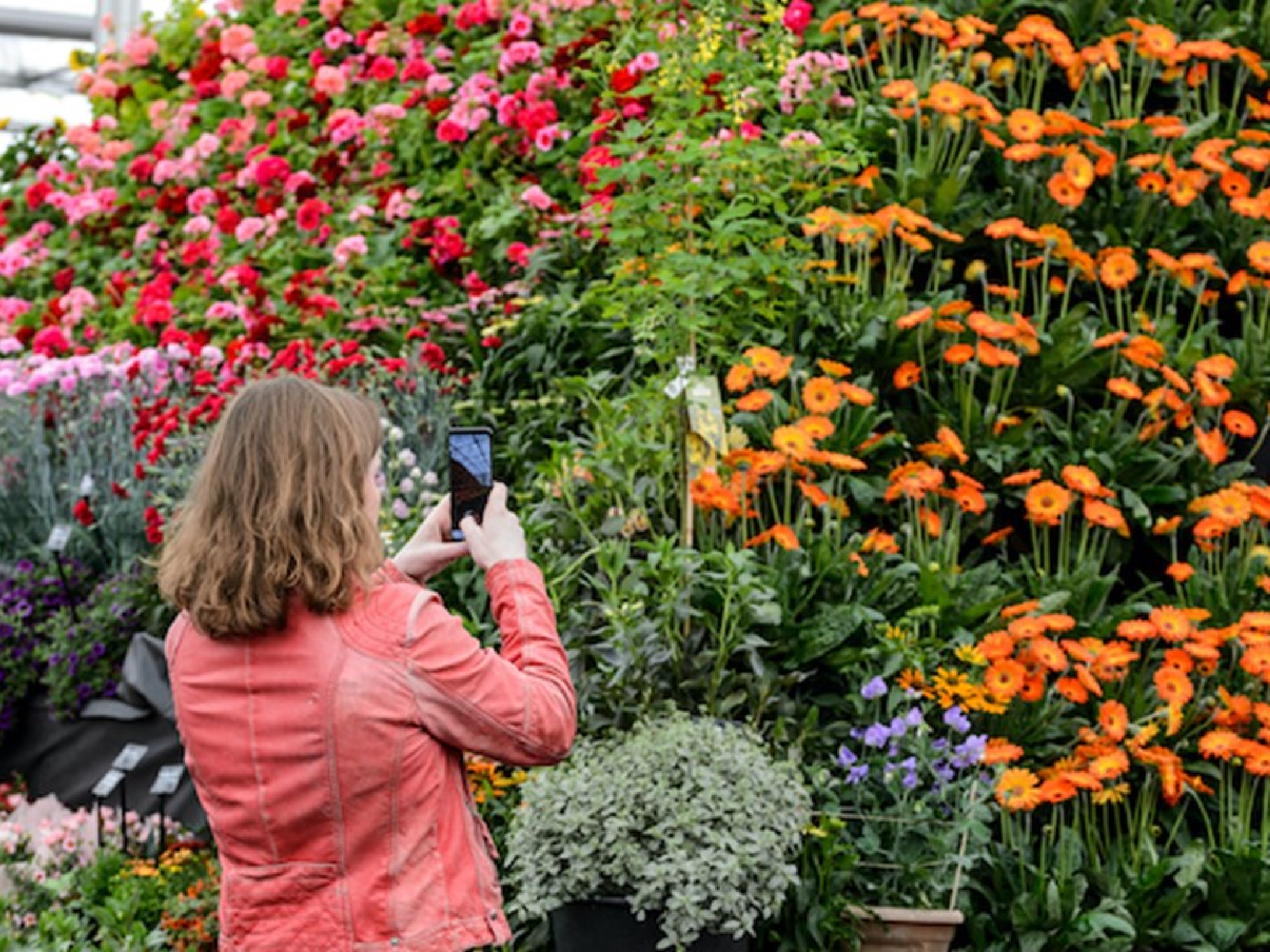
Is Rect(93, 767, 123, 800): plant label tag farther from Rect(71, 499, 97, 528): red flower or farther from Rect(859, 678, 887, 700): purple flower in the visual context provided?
Rect(859, 678, 887, 700): purple flower

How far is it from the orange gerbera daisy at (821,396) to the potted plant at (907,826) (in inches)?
35.2

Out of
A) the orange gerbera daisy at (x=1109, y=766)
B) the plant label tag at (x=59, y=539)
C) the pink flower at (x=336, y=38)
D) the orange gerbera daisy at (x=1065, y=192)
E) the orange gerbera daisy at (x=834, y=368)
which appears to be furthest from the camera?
the pink flower at (x=336, y=38)

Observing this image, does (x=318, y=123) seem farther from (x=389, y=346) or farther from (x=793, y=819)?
(x=793, y=819)

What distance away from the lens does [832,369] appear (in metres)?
4.59

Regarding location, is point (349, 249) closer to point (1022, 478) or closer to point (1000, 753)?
point (1022, 478)

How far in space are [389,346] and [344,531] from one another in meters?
4.25

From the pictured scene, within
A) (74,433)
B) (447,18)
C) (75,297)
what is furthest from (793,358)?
(75,297)

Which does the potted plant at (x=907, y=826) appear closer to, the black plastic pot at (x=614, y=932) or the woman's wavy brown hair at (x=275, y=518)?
the black plastic pot at (x=614, y=932)

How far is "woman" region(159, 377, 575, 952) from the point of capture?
6.84 ft

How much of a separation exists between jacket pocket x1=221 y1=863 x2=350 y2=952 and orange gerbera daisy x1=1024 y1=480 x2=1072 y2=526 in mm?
2931

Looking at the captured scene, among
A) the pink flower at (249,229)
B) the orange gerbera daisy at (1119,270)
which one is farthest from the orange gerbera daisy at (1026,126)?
the pink flower at (249,229)

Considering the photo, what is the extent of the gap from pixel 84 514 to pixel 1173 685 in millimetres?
3598

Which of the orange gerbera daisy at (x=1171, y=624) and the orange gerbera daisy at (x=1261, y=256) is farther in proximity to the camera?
the orange gerbera daisy at (x=1261, y=256)

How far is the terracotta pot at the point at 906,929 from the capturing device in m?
3.67
